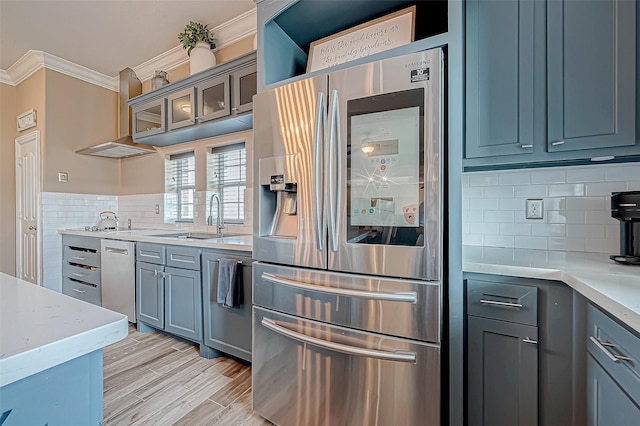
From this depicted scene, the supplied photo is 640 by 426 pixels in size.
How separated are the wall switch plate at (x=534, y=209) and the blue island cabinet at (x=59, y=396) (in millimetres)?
2018

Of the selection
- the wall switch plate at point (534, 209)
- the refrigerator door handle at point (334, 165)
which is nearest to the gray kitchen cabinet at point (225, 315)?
the refrigerator door handle at point (334, 165)

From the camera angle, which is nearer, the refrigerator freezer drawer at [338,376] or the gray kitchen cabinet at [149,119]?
the refrigerator freezer drawer at [338,376]

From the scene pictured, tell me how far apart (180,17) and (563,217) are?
10.9 ft

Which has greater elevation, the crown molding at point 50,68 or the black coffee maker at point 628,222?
the crown molding at point 50,68

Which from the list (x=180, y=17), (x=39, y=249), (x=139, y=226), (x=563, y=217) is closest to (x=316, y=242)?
(x=563, y=217)

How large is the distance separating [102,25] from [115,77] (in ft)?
4.04

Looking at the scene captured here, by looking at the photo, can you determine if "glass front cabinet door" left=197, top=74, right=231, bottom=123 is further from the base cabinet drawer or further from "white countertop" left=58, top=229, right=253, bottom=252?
the base cabinet drawer

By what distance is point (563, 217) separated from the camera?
5.41ft

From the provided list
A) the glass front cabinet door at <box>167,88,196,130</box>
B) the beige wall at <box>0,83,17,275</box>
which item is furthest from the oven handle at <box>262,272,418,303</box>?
the beige wall at <box>0,83,17,275</box>

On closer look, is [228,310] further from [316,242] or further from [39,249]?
[39,249]

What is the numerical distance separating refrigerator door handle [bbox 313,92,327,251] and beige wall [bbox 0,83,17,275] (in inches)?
182

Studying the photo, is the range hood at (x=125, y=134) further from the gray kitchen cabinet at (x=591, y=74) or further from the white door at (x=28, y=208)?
the gray kitchen cabinet at (x=591, y=74)

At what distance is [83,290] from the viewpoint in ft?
10.2

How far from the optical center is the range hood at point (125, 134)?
328 centimetres
